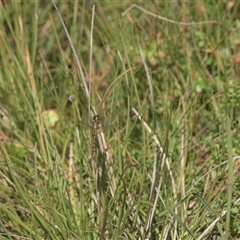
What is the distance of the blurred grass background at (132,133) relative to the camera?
1.52 m

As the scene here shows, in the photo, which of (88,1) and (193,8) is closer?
(193,8)

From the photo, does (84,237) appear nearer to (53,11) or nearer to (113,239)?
(113,239)

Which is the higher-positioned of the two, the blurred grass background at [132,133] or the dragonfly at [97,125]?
the dragonfly at [97,125]

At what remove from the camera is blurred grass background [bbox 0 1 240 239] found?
152cm

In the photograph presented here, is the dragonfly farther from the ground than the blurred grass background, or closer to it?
farther from the ground

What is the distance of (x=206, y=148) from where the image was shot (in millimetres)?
1831

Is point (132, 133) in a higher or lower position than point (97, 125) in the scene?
lower

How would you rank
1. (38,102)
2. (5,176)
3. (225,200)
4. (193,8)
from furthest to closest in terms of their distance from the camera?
(193,8) < (38,102) < (5,176) < (225,200)

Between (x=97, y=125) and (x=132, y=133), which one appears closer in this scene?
(x=97, y=125)

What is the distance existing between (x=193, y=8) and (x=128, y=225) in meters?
0.96

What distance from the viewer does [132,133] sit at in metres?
1.89

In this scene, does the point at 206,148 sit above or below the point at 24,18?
below

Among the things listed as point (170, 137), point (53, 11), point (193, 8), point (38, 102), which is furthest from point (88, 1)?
point (170, 137)

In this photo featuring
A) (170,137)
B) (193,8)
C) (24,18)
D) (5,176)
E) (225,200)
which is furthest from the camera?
(24,18)
